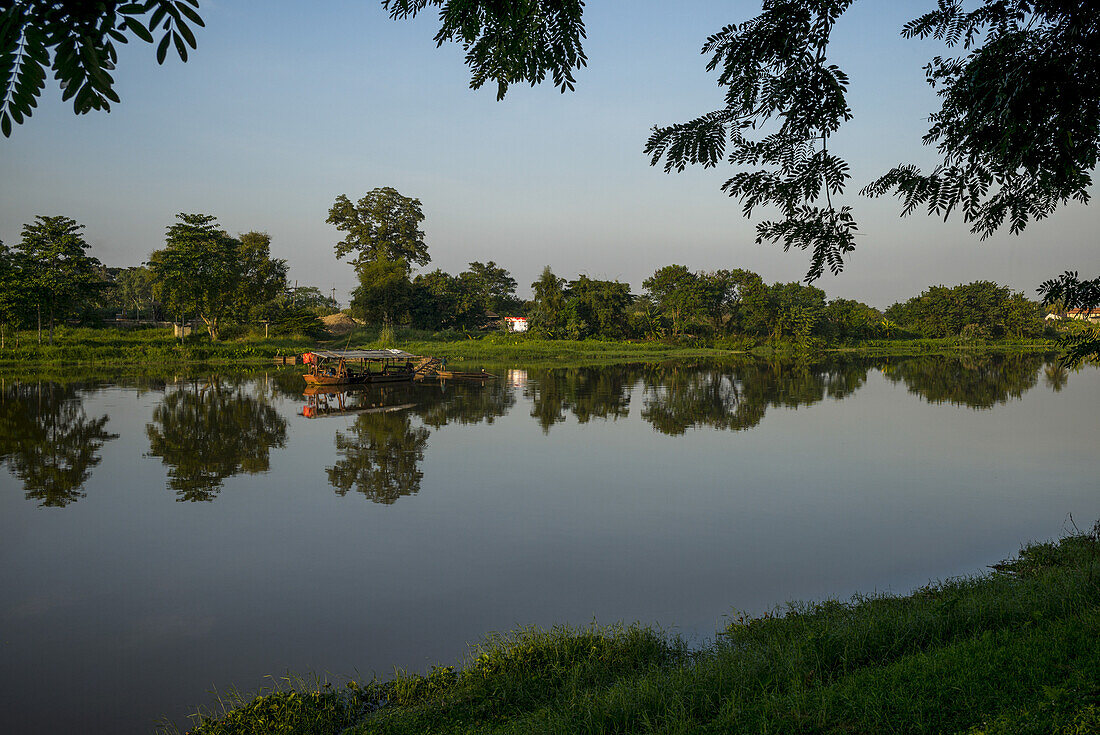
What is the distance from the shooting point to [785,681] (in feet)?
16.2

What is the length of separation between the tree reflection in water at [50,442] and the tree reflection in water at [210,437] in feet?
4.92

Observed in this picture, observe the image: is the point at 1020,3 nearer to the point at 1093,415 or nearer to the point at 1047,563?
the point at 1047,563

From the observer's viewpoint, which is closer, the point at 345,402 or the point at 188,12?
the point at 188,12

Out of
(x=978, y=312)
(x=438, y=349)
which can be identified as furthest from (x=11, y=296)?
(x=978, y=312)

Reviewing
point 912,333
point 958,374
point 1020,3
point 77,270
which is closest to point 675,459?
point 1020,3

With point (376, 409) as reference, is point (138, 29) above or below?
above

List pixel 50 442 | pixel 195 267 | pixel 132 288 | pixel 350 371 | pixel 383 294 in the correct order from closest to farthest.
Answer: pixel 50 442 → pixel 350 371 → pixel 195 267 → pixel 383 294 → pixel 132 288

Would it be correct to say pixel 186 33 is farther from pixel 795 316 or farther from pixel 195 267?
pixel 795 316

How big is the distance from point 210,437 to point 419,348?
37.7 metres

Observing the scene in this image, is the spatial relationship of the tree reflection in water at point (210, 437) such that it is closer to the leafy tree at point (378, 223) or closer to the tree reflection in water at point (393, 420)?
the tree reflection in water at point (393, 420)

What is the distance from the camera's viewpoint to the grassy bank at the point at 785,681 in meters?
4.12

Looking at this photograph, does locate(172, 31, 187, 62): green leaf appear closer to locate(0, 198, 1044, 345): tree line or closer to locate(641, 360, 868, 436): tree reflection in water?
locate(641, 360, 868, 436): tree reflection in water

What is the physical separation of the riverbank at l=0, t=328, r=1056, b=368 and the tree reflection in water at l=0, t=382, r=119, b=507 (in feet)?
57.6

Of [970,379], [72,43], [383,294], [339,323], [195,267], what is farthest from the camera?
[339,323]
